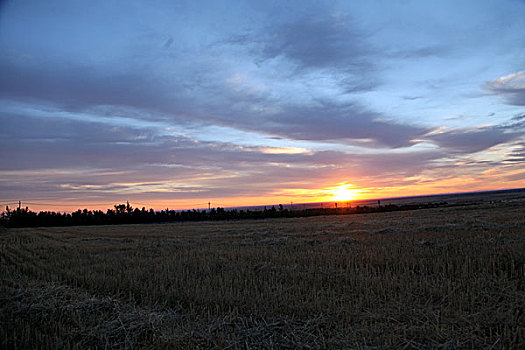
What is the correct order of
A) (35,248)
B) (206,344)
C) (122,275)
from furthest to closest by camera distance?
(35,248) → (122,275) → (206,344)

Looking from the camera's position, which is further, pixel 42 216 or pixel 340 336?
pixel 42 216

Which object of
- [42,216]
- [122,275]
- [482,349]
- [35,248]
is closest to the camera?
[482,349]

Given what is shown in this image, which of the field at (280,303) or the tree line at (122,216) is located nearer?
the field at (280,303)

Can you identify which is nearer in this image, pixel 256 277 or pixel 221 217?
pixel 256 277

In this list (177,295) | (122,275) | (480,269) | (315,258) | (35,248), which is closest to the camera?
(177,295)

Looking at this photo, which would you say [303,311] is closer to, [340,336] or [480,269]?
[340,336]

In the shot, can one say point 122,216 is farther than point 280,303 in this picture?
Yes

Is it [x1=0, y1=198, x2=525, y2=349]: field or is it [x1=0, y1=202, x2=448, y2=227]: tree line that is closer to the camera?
[x1=0, y1=198, x2=525, y2=349]: field

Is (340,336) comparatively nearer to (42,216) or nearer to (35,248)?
(35,248)

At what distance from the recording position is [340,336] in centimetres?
437

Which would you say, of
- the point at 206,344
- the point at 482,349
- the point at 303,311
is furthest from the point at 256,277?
the point at 482,349

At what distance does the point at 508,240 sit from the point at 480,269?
13.8 ft

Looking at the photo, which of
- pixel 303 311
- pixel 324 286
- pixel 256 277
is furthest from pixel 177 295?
pixel 324 286

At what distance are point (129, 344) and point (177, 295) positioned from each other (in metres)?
1.99
